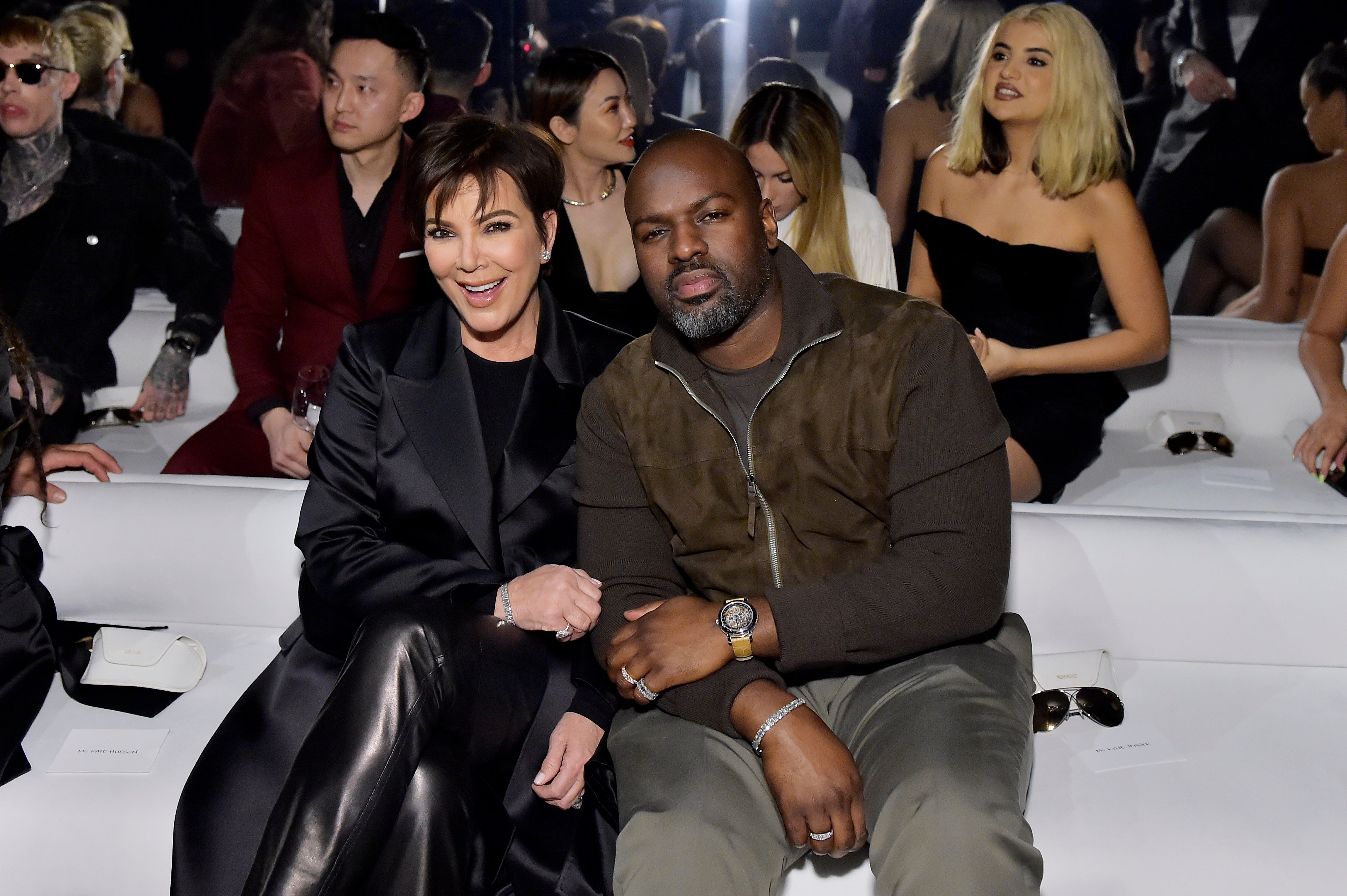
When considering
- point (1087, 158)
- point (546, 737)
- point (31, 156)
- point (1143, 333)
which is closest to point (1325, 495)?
point (1143, 333)

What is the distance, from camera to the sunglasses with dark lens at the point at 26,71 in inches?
137

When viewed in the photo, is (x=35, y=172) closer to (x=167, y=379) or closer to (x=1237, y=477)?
(x=167, y=379)

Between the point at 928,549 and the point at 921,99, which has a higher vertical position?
the point at 921,99

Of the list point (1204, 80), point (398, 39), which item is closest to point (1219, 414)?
point (1204, 80)

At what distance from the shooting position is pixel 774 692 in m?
1.71

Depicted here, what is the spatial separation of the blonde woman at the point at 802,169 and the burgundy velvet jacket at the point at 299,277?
92cm

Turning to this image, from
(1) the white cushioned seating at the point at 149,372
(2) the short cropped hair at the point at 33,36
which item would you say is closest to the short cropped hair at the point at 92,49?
(2) the short cropped hair at the point at 33,36

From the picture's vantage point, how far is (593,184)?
10.7 feet

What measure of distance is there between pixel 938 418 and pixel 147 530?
1.59 m

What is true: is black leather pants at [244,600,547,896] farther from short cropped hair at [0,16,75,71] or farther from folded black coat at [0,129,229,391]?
short cropped hair at [0,16,75,71]

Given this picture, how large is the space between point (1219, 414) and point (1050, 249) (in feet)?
2.49

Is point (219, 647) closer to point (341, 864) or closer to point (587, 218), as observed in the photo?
point (341, 864)

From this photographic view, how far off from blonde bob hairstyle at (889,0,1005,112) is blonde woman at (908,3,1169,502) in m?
0.74

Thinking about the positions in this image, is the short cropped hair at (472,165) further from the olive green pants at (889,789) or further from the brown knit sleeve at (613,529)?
the olive green pants at (889,789)
